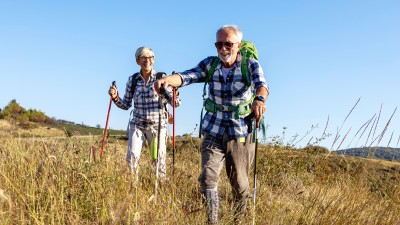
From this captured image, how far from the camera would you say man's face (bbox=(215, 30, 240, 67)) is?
15.0 feet

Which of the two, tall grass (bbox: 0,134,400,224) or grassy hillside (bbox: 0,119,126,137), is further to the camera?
grassy hillside (bbox: 0,119,126,137)

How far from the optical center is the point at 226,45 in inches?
180

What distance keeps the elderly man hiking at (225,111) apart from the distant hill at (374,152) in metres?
2.45

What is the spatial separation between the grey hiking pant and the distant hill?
235 centimetres

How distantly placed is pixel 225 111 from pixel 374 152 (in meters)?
3.15

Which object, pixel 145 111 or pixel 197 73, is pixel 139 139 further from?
pixel 197 73

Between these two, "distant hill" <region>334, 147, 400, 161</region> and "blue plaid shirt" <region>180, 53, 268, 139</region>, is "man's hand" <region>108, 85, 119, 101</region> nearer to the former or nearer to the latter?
"blue plaid shirt" <region>180, 53, 268, 139</region>

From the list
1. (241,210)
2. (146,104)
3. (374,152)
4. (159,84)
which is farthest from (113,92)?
(374,152)

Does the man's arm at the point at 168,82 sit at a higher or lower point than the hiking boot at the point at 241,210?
higher

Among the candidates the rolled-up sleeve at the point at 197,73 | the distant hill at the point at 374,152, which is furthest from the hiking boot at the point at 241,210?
the distant hill at the point at 374,152

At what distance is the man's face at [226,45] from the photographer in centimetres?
456

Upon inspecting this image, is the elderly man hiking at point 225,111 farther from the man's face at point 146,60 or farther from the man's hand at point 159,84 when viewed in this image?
the man's face at point 146,60

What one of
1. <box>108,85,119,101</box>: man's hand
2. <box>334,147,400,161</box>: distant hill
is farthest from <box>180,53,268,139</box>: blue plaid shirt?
<box>334,147,400,161</box>: distant hill

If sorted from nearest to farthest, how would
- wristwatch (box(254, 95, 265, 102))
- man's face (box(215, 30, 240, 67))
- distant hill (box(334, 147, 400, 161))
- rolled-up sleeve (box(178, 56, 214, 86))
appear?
A: wristwatch (box(254, 95, 265, 102)), man's face (box(215, 30, 240, 67)), rolled-up sleeve (box(178, 56, 214, 86)), distant hill (box(334, 147, 400, 161))
